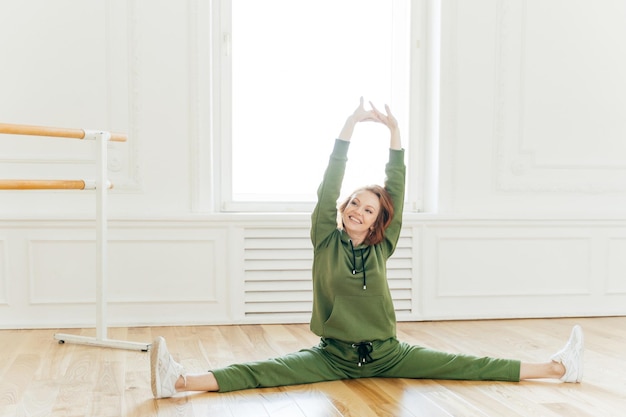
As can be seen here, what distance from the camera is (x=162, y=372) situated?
7.58 feet

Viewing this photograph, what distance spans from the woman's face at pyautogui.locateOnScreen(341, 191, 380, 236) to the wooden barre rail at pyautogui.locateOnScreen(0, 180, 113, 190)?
1190 mm

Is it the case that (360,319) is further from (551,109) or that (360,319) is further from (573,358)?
(551,109)

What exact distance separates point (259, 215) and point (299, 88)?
30.7 inches

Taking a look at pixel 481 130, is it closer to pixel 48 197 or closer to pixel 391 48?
pixel 391 48

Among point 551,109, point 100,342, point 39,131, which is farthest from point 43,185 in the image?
point 551,109

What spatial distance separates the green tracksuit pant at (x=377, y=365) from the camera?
2486 millimetres

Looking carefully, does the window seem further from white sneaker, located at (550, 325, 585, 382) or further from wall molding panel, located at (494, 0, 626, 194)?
white sneaker, located at (550, 325, 585, 382)

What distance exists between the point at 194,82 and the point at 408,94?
115 centimetres

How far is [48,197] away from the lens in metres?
3.64

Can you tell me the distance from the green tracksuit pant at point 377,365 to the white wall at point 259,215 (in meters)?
1.25

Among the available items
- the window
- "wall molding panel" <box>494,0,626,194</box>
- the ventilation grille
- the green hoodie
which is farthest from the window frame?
the green hoodie

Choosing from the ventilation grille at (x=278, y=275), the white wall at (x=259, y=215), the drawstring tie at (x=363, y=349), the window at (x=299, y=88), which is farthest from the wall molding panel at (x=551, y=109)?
the drawstring tie at (x=363, y=349)

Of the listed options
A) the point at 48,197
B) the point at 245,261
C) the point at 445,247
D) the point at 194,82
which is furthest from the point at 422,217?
the point at 48,197

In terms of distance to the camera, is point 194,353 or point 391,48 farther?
point 391,48
